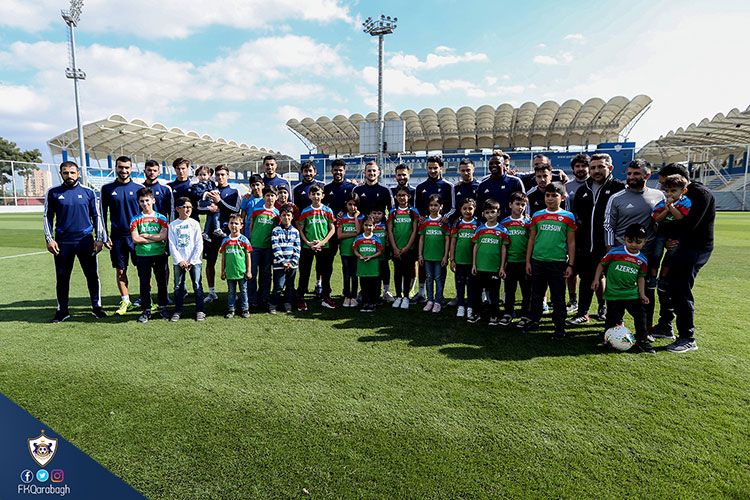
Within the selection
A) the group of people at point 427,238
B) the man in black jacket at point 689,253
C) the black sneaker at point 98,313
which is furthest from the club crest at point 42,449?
the man in black jacket at point 689,253

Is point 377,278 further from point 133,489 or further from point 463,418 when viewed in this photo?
point 133,489

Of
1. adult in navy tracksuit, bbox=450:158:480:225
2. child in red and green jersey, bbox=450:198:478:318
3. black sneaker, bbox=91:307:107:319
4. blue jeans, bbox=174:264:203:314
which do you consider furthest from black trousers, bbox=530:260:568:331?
black sneaker, bbox=91:307:107:319

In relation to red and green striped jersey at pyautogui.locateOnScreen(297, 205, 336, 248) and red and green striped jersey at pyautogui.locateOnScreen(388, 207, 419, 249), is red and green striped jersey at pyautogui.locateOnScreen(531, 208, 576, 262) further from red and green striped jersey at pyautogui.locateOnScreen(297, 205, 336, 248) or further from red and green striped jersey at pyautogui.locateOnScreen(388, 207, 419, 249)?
red and green striped jersey at pyautogui.locateOnScreen(297, 205, 336, 248)

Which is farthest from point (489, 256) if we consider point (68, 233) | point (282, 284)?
point (68, 233)

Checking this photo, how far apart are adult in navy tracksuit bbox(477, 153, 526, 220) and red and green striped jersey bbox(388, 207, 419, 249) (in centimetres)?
92

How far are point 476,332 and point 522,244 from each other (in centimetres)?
118

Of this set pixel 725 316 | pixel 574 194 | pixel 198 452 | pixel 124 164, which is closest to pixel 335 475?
pixel 198 452

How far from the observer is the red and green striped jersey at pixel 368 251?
5.34m

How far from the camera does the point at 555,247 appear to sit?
425cm

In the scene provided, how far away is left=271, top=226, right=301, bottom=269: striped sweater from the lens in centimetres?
519

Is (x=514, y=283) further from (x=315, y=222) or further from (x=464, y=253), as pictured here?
(x=315, y=222)

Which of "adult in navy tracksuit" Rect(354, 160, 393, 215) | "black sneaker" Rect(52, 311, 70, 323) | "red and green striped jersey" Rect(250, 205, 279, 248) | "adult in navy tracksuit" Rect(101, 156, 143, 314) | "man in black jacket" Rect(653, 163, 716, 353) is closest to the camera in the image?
"man in black jacket" Rect(653, 163, 716, 353)

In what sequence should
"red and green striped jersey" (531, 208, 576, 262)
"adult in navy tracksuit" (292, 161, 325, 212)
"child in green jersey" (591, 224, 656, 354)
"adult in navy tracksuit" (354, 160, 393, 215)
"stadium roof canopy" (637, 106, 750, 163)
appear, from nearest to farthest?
"child in green jersey" (591, 224, 656, 354), "red and green striped jersey" (531, 208, 576, 262), "adult in navy tracksuit" (354, 160, 393, 215), "adult in navy tracksuit" (292, 161, 325, 212), "stadium roof canopy" (637, 106, 750, 163)

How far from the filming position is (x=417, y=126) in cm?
4872
